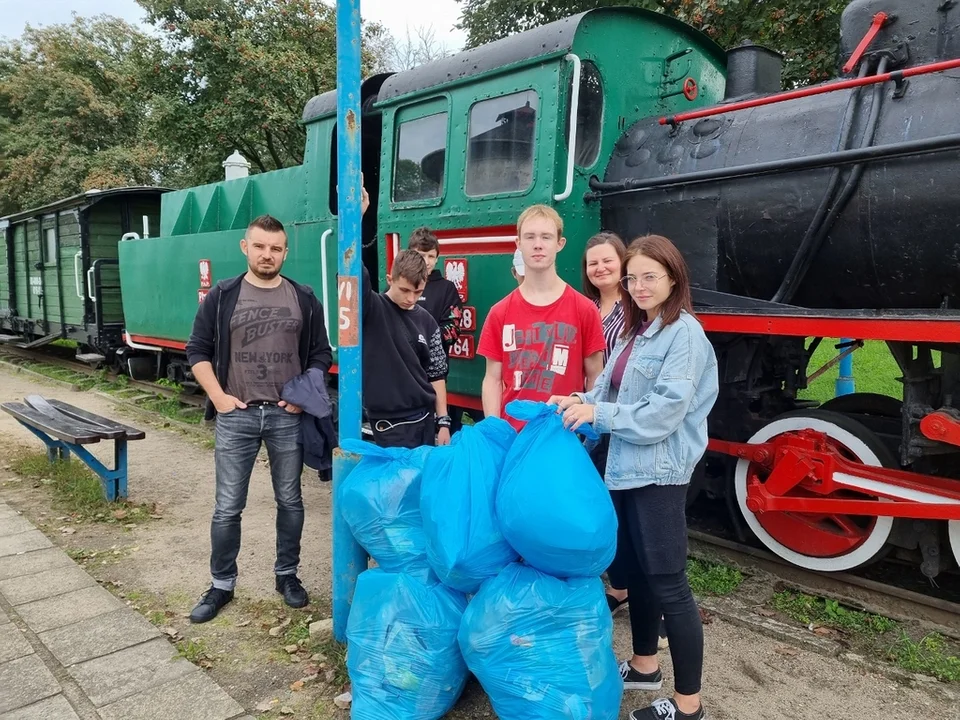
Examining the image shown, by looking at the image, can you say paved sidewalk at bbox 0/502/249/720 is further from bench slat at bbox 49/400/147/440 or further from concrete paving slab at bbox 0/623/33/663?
bench slat at bbox 49/400/147/440

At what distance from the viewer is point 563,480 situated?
208 cm

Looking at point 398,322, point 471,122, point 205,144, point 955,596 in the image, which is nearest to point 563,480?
point 398,322

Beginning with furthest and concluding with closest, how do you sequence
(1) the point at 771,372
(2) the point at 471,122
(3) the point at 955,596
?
(2) the point at 471,122, (1) the point at 771,372, (3) the point at 955,596

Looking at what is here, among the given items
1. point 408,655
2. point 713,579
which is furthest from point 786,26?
point 408,655

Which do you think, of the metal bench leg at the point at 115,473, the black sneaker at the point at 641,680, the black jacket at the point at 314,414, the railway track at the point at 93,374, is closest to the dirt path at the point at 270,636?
the black sneaker at the point at 641,680

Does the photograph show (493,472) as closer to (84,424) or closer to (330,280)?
(330,280)

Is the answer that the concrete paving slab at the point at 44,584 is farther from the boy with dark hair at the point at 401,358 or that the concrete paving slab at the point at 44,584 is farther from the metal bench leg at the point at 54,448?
the metal bench leg at the point at 54,448

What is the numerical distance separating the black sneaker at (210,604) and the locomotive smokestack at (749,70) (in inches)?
148

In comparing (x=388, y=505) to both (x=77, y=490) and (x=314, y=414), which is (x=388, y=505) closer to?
(x=314, y=414)

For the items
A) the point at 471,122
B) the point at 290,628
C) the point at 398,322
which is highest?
the point at 471,122

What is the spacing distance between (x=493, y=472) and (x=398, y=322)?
110 cm

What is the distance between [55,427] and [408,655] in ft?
12.6

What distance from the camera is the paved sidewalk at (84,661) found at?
2496 mm

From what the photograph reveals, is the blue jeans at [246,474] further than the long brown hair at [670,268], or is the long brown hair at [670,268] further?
the blue jeans at [246,474]
